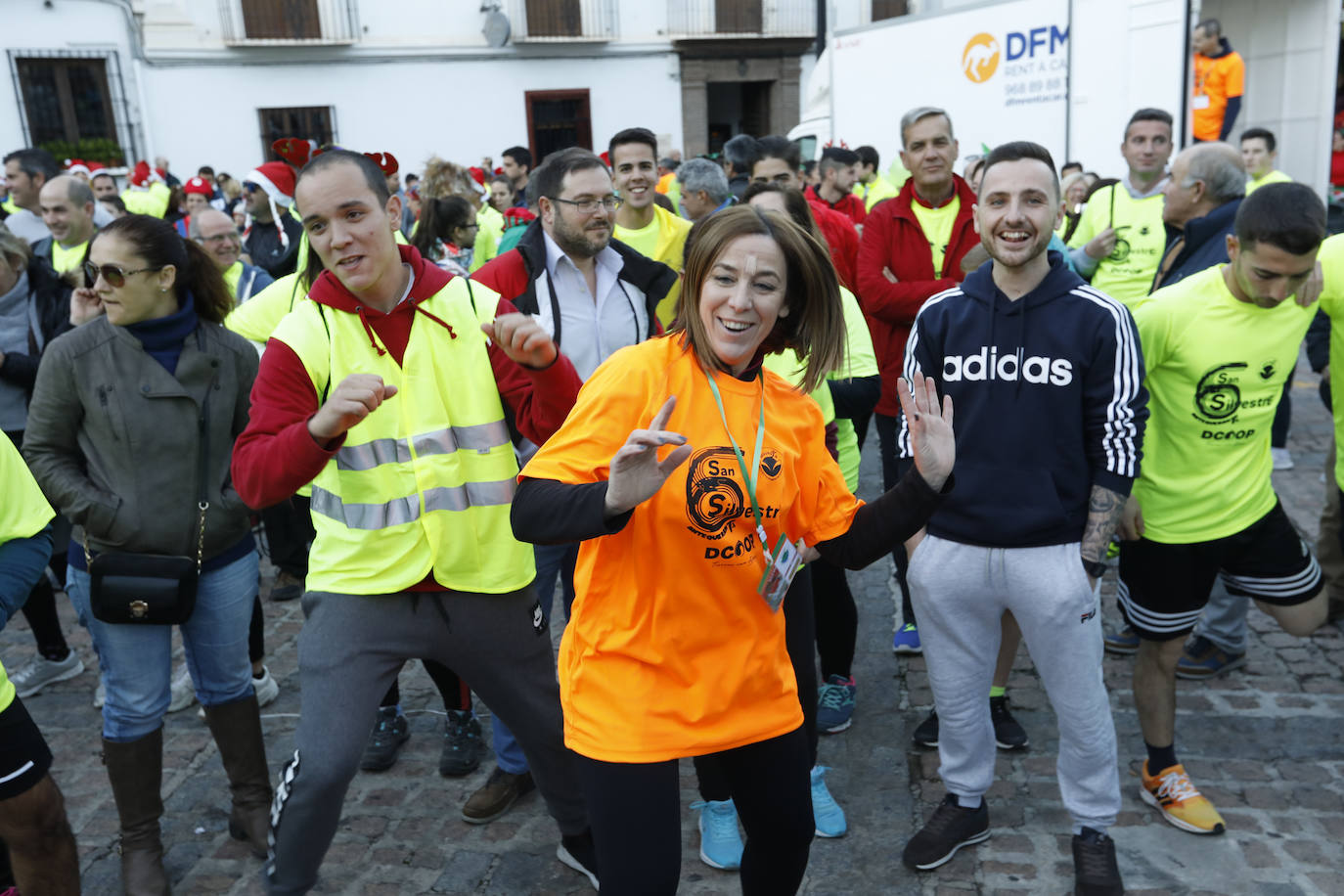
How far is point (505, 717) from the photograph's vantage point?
3.06 metres

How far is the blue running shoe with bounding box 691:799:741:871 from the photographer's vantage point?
3.42 meters

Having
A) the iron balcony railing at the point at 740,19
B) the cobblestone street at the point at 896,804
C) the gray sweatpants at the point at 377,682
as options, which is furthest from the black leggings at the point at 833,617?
the iron balcony railing at the point at 740,19

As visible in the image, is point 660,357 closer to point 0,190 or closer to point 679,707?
point 679,707

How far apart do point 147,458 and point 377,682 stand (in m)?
1.15

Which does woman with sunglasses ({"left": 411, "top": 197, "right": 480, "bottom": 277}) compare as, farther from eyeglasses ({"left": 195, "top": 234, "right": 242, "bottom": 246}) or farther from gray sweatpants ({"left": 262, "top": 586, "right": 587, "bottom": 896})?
gray sweatpants ({"left": 262, "top": 586, "right": 587, "bottom": 896})

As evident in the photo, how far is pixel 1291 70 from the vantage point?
1205 centimetres

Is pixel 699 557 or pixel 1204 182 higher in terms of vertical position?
pixel 1204 182

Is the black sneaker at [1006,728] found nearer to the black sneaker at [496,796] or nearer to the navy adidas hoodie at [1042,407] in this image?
the navy adidas hoodie at [1042,407]

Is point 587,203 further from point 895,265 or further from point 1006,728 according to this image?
point 1006,728

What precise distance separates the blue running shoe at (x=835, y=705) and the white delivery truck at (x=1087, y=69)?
810 cm

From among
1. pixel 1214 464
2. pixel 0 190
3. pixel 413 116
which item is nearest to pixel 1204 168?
pixel 1214 464

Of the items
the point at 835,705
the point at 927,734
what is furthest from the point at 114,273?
the point at 927,734

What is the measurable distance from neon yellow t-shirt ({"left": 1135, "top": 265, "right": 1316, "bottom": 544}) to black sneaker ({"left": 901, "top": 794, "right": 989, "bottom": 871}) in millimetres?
1077

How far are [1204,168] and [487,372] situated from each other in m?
3.50
